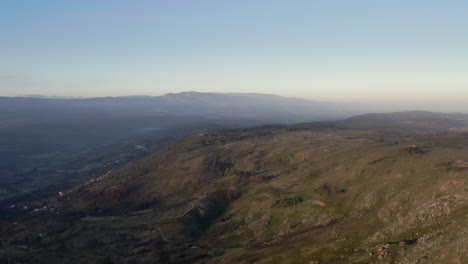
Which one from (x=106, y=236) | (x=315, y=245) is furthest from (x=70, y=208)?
(x=315, y=245)

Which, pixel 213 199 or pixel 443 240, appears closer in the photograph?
pixel 443 240

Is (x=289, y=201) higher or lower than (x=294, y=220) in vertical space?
higher

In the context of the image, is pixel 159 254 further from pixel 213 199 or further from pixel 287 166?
pixel 287 166

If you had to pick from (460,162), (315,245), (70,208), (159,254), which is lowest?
(70,208)

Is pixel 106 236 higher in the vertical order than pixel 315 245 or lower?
lower

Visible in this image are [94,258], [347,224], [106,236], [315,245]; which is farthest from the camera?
[106,236]

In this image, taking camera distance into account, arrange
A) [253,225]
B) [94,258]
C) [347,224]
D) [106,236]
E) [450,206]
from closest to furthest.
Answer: [450,206]
[347,224]
[94,258]
[253,225]
[106,236]

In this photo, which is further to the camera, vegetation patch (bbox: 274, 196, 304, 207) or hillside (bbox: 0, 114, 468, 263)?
vegetation patch (bbox: 274, 196, 304, 207)

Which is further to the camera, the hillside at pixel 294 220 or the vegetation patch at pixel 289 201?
the vegetation patch at pixel 289 201
